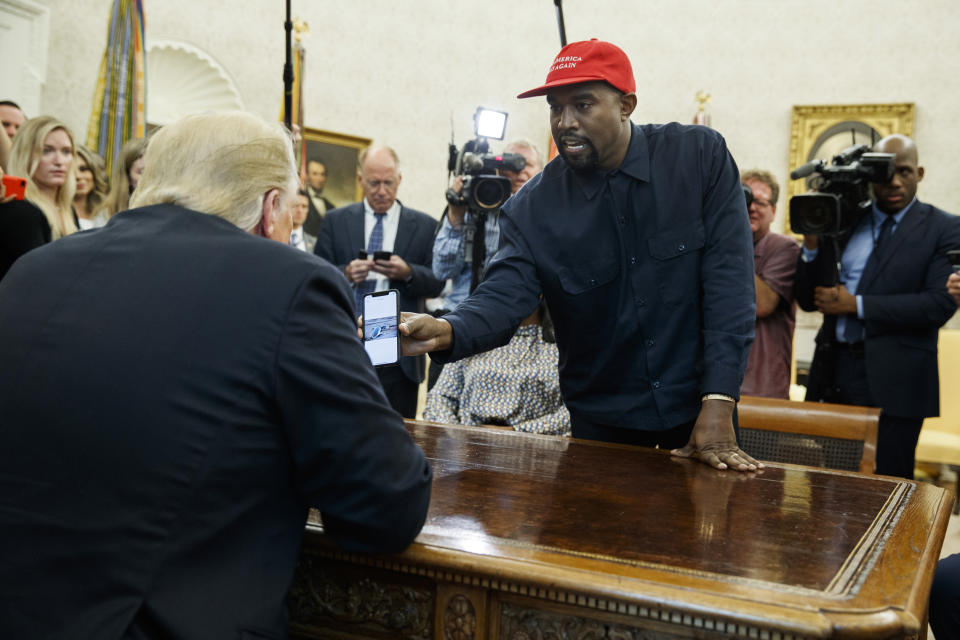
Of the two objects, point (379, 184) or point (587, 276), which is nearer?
point (587, 276)

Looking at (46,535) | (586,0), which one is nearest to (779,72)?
(586,0)

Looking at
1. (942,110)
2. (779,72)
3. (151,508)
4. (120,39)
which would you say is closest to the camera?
(151,508)

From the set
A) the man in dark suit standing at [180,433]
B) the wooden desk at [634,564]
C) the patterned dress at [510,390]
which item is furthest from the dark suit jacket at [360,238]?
the man in dark suit standing at [180,433]

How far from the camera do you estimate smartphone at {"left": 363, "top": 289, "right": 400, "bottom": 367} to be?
5.76 feet

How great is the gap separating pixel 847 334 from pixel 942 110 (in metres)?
6.23

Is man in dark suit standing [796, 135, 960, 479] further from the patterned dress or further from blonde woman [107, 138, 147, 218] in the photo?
blonde woman [107, 138, 147, 218]

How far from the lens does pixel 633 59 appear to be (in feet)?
29.9

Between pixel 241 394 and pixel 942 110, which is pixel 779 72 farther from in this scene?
pixel 241 394

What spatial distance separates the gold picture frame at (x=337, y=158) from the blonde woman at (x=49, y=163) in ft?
15.2

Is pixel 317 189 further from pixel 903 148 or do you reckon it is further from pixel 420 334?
pixel 420 334

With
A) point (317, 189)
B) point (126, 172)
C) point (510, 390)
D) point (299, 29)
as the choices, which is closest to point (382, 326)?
point (510, 390)

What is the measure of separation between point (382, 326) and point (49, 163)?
98.4 inches

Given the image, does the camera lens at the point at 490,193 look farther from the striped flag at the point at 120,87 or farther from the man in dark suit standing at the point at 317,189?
the man in dark suit standing at the point at 317,189

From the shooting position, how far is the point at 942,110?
827 cm
